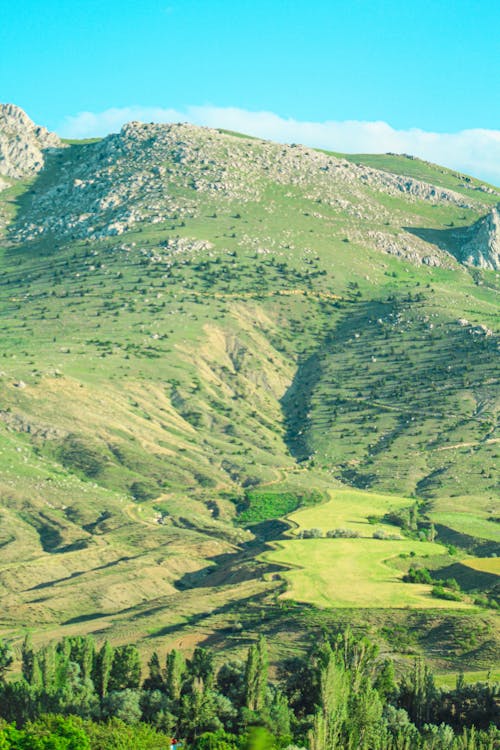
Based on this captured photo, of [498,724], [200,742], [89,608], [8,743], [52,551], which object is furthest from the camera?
[52,551]

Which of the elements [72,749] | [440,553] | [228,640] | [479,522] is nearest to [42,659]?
[228,640]

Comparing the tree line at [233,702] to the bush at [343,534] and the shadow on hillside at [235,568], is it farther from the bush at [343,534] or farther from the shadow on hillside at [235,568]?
the bush at [343,534]

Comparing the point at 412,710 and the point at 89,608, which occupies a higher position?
the point at 412,710

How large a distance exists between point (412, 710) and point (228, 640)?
108 feet

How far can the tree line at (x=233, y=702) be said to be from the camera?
87.4 meters

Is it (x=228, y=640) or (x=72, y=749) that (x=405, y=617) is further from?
(x=72, y=749)

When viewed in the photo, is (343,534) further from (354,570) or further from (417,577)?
(417,577)

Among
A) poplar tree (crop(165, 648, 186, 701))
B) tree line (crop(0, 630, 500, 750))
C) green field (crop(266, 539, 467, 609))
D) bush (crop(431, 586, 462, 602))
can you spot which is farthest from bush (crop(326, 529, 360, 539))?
poplar tree (crop(165, 648, 186, 701))

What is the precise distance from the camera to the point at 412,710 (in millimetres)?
103562

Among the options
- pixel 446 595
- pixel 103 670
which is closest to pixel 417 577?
pixel 446 595

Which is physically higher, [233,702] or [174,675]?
[174,675]

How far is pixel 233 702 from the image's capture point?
108 meters

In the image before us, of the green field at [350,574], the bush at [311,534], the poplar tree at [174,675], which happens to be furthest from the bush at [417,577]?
the poplar tree at [174,675]

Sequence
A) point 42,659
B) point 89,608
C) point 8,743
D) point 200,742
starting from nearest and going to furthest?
point 8,743, point 200,742, point 42,659, point 89,608
